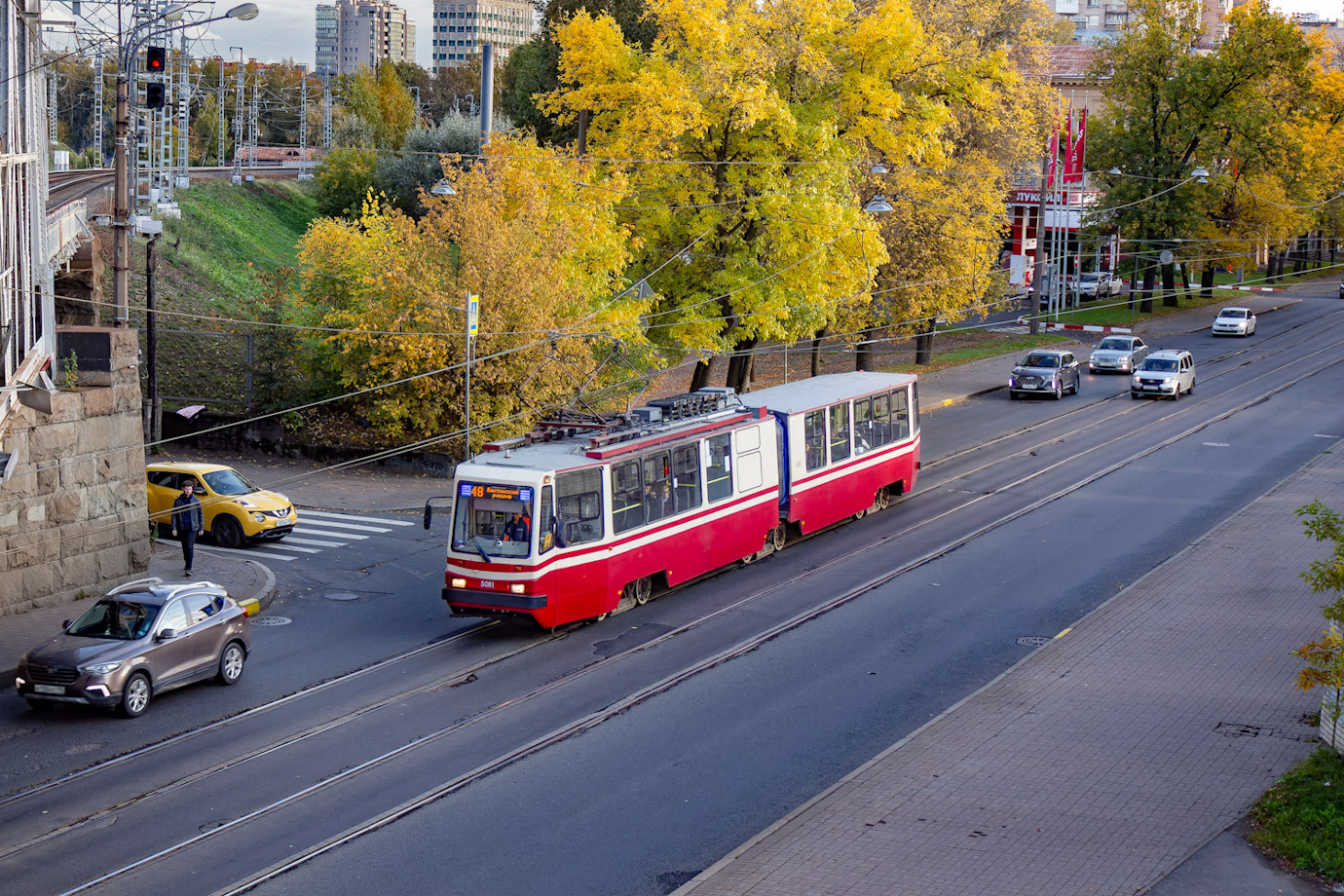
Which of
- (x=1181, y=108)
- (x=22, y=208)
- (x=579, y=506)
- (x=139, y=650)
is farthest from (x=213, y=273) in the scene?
(x=1181, y=108)

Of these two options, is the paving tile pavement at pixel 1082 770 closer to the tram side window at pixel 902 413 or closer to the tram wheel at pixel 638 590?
the tram wheel at pixel 638 590

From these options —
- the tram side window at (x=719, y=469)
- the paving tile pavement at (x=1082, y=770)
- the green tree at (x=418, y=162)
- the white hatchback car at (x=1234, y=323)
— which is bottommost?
the paving tile pavement at (x=1082, y=770)

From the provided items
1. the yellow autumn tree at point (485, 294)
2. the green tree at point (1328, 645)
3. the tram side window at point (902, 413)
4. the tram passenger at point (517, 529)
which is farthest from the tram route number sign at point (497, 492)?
the tram side window at point (902, 413)

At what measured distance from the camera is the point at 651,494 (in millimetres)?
22531

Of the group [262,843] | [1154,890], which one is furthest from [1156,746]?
[262,843]

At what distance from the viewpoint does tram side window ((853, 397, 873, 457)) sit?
29078 millimetres

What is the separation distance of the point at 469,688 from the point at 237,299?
124 ft

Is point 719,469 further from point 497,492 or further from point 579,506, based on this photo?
point 497,492

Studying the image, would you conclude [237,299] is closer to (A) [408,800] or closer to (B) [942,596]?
(B) [942,596]

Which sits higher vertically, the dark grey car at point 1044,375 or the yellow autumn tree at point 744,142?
the yellow autumn tree at point 744,142

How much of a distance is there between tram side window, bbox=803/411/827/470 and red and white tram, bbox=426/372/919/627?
0.04 metres

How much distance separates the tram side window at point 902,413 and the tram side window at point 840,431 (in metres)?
2.49

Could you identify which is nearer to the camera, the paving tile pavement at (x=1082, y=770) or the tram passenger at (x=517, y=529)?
the paving tile pavement at (x=1082, y=770)

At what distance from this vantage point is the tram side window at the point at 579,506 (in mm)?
20688
